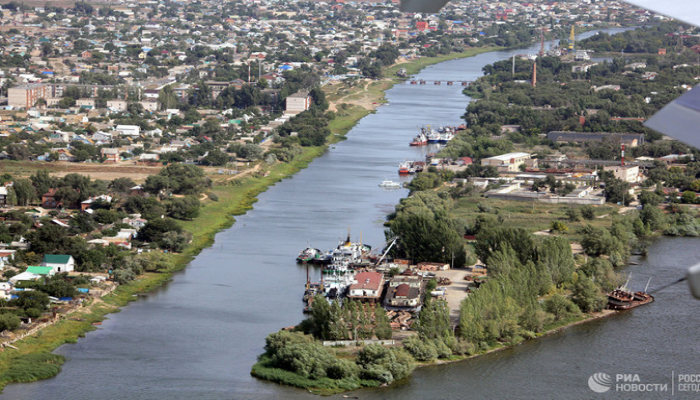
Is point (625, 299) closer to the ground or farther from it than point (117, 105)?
closer to the ground

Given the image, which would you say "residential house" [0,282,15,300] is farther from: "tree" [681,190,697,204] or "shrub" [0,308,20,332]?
"tree" [681,190,697,204]


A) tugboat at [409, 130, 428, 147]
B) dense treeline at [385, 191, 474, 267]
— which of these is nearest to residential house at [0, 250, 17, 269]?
dense treeline at [385, 191, 474, 267]

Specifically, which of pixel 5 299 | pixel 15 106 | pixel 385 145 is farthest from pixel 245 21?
pixel 5 299

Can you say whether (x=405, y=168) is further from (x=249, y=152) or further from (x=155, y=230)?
(x=155, y=230)

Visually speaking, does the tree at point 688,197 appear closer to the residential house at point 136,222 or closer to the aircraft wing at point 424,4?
the residential house at point 136,222

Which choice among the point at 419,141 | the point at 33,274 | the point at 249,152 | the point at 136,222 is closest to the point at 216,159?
the point at 249,152
